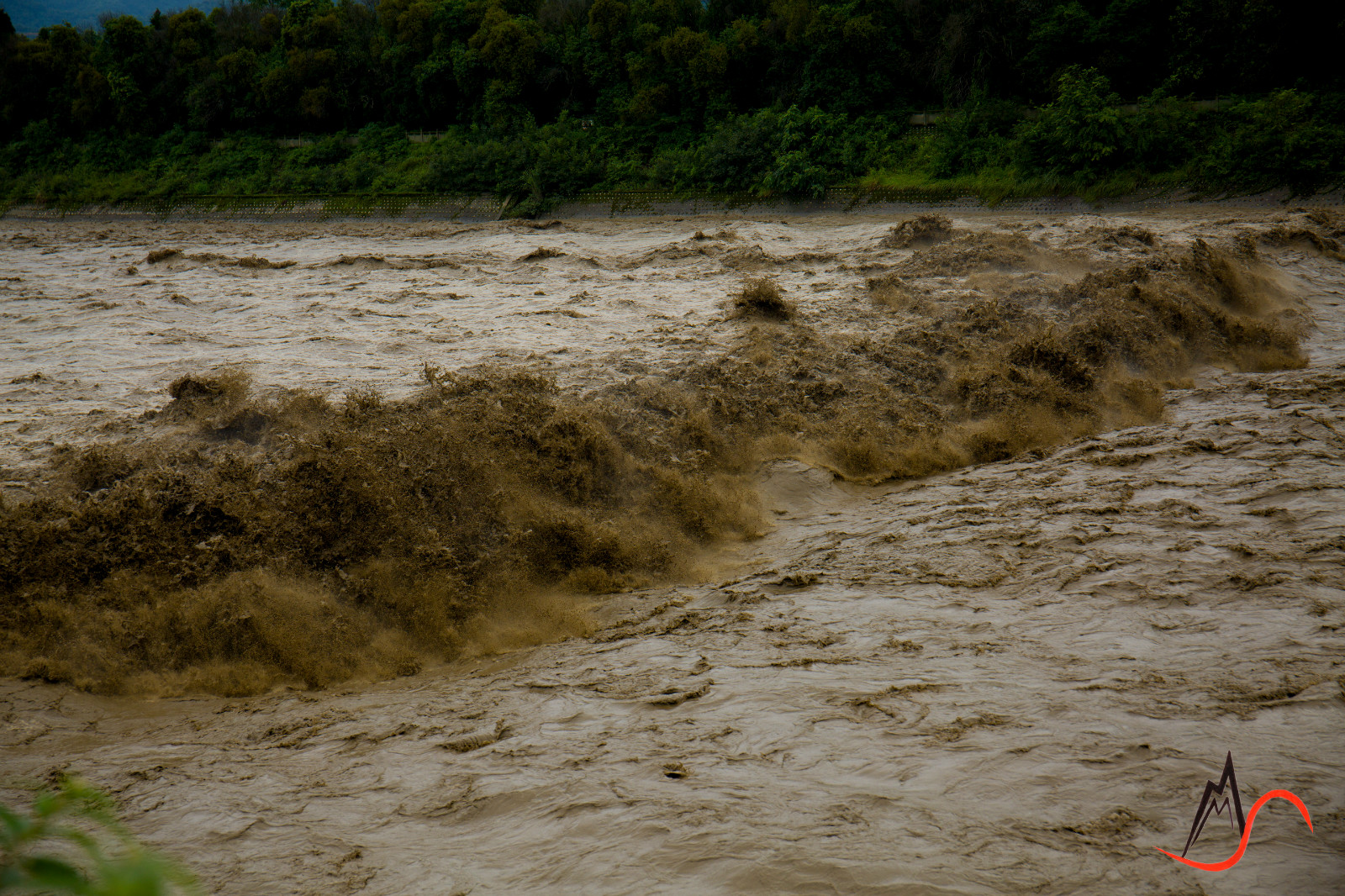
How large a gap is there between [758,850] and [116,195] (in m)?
30.6

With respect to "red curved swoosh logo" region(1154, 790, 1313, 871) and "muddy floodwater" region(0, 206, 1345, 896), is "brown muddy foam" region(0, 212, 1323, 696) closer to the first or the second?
"muddy floodwater" region(0, 206, 1345, 896)

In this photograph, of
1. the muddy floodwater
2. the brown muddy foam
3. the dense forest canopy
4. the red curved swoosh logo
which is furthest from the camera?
the dense forest canopy

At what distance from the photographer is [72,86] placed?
29.2 m

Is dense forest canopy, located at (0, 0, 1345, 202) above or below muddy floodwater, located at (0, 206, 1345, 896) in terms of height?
above

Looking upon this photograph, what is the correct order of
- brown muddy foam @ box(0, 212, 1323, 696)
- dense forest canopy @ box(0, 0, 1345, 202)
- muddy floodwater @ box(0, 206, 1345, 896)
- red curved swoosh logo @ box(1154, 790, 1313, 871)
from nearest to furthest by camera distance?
red curved swoosh logo @ box(1154, 790, 1313, 871) → muddy floodwater @ box(0, 206, 1345, 896) → brown muddy foam @ box(0, 212, 1323, 696) → dense forest canopy @ box(0, 0, 1345, 202)

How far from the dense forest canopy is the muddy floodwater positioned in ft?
A: 42.8

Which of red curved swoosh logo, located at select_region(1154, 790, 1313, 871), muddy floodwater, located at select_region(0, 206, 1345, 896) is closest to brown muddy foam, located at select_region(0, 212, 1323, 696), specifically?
muddy floodwater, located at select_region(0, 206, 1345, 896)

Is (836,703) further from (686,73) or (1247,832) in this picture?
(686,73)

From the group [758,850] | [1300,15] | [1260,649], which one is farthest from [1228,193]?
[758,850]

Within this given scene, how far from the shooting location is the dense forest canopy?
18281mm

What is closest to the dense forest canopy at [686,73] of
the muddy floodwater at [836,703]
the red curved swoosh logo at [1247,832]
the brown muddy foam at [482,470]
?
the brown muddy foam at [482,470]

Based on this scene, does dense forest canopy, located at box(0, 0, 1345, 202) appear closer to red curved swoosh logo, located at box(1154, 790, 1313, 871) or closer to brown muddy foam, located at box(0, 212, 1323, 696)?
brown muddy foam, located at box(0, 212, 1323, 696)

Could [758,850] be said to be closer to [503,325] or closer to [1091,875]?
[1091,875]

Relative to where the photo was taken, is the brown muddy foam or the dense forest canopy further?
the dense forest canopy
